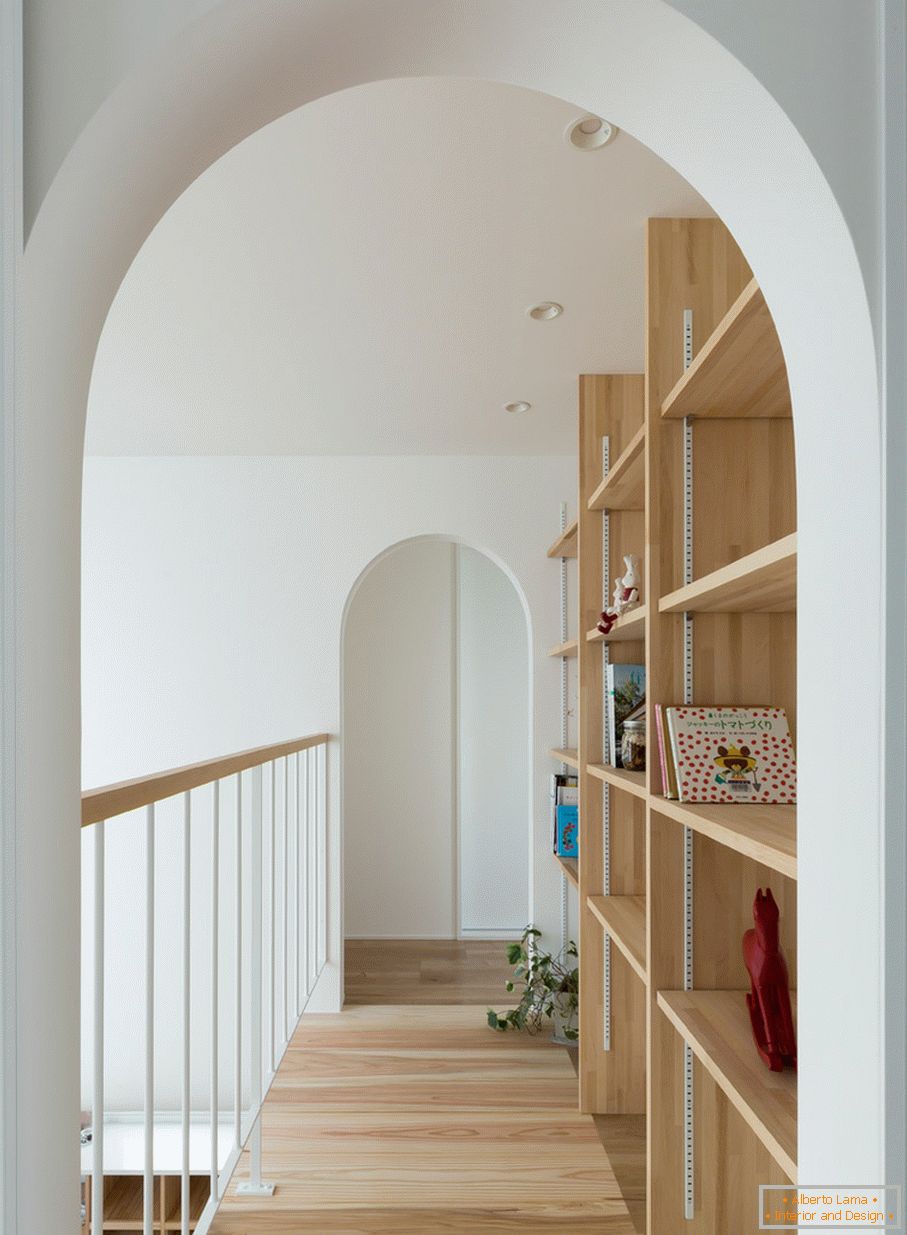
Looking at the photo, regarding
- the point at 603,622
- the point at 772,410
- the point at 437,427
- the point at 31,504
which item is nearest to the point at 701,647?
the point at 772,410

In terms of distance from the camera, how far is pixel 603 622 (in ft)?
9.25

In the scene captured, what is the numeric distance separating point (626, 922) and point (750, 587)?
4.37 ft

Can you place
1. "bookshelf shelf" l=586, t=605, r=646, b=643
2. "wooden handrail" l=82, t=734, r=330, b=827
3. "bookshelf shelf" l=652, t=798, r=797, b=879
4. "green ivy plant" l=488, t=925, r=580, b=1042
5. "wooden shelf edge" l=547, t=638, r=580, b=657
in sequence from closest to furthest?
1. "wooden handrail" l=82, t=734, r=330, b=827
2. "bookshelf shelf" l=652, t=798, r=797, b=879
3. "bookshelf shelf" l=586, t=605, r=646, b=643
4. "wooden shelf edge" l=547, t=638, r=580, b=657
5. "green ivy plant" l=488, t=925, r=580, b=1042

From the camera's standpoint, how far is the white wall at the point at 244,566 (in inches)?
176

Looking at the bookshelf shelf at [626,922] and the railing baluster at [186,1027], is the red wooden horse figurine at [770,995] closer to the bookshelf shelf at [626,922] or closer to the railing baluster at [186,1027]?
the bookshelf shelf at [626,922]

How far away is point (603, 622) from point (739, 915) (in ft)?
3.38

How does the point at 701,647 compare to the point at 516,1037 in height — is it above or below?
above

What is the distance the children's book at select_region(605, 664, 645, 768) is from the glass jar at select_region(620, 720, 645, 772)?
11 centimetres

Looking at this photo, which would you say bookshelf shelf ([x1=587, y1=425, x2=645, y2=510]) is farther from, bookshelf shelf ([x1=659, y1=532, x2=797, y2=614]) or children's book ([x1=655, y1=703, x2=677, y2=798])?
children's book ([x1=655, y1=703, x2=677, y2=798])

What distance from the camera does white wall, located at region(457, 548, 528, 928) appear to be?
570 cm

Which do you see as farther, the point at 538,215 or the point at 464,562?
the point at 464,562

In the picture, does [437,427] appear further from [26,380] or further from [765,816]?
[26,380]

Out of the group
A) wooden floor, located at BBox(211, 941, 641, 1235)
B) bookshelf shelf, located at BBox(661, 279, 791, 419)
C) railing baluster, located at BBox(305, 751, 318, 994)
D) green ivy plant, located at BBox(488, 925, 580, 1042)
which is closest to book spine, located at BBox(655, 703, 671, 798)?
bookshelf shelf, located at BBox(661, 279, 791, 419)

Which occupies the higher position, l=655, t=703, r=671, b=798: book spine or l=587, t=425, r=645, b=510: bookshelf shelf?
l=587, t=425, r=645, b=510: bookshelf shelf
